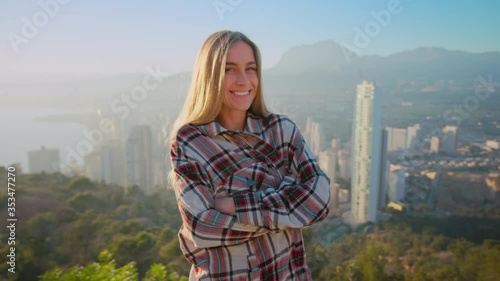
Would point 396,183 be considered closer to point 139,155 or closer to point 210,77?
point 139,155

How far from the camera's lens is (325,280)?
2.71 metres

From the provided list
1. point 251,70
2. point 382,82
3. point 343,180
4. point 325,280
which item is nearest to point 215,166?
point 251,70

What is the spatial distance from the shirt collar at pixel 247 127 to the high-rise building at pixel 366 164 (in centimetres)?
597

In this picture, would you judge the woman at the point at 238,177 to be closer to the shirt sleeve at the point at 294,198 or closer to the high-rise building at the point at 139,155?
the shirt sleeve at the point at 294,198

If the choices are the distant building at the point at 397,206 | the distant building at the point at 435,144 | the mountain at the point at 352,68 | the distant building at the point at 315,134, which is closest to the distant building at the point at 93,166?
the mountain at the point at 352,68

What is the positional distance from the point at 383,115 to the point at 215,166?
7.24 meters

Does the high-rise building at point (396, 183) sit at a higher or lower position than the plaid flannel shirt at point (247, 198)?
lower

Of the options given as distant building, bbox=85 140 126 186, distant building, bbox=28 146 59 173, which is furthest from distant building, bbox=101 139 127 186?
distant building, bbox=28 146 59 173

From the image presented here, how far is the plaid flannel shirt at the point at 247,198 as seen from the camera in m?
0.91

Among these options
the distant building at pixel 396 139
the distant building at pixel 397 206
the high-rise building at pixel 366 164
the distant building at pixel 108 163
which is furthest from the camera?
the distant building at pixel 396 139

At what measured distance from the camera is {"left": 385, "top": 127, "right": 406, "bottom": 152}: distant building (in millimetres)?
7050

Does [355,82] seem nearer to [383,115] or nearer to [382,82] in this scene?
[382,82]

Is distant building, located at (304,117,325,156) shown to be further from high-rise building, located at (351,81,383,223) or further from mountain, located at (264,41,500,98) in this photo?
mountain, located at (264,41,500,98)

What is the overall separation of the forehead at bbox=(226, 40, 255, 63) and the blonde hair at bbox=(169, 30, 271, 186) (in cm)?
1
